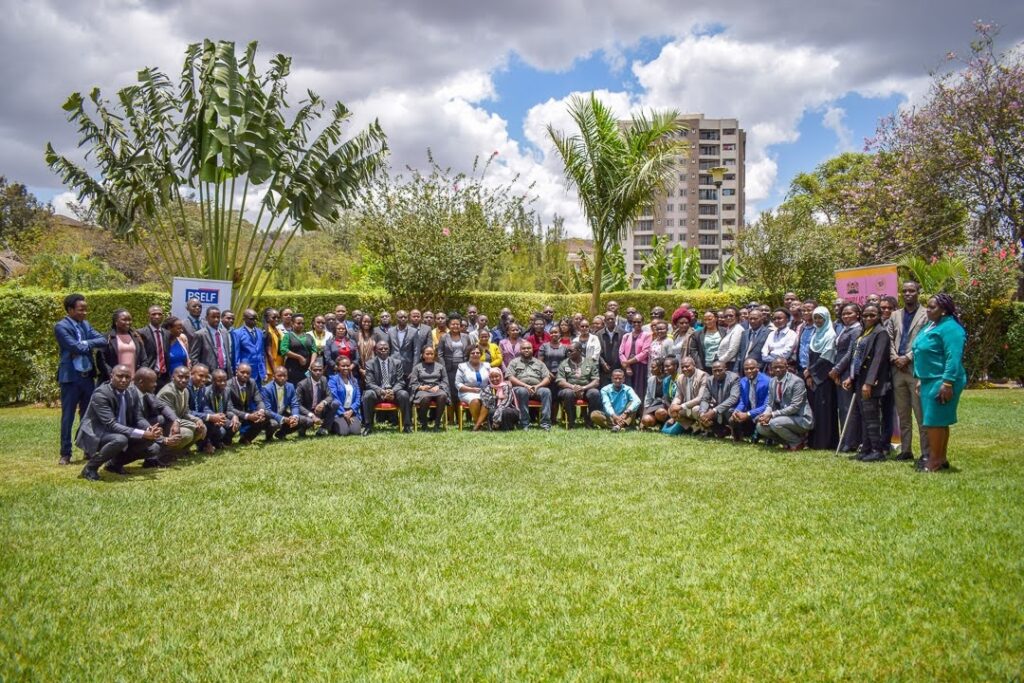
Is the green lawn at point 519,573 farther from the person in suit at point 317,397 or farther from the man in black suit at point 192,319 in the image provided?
the person in suit at point 317,397

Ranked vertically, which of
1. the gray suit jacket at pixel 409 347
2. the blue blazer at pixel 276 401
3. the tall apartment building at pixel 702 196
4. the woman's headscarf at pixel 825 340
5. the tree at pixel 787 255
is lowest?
the blue blazer at pixel 276 401

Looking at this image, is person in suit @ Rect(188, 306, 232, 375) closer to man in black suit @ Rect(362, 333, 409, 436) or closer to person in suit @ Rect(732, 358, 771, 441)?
man in black suit @ Rect(362, 333, 409, 436)

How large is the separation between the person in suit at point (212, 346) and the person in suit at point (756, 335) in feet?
25.7

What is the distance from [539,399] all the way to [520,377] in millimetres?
509

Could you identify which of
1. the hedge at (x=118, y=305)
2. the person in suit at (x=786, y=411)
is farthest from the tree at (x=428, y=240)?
the person in suit at (x=786, y=411)

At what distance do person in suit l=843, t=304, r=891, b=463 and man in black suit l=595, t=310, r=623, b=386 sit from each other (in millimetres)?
4409

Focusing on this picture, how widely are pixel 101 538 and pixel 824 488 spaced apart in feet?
21.9

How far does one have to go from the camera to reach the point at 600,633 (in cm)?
404

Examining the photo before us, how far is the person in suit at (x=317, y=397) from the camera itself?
1146 centimetres

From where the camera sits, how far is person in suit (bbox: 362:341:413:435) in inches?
468

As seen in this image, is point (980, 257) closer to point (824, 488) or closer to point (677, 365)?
point (677, 365)

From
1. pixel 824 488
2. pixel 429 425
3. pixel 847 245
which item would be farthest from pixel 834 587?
pixel 847 245

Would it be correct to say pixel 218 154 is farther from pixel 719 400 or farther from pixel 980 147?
pixel 980 147

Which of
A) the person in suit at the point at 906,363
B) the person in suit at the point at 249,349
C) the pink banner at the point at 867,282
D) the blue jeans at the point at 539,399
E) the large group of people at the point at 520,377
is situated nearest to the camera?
the large group of people at the point at 520,377
